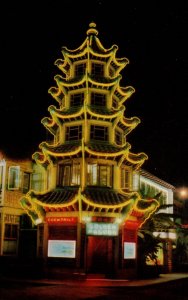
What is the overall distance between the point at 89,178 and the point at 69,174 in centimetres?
145

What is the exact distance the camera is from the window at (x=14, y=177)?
31.1m

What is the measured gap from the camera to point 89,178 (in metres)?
27.2

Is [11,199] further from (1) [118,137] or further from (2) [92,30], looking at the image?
(2) [92,30]

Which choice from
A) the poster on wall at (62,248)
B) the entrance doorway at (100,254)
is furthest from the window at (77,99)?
the poster on wall at (62,248)

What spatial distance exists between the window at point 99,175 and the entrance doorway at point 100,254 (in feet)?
12.5

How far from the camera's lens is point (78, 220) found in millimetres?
25547

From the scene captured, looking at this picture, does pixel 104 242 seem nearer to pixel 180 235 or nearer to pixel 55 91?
pixel 55 91

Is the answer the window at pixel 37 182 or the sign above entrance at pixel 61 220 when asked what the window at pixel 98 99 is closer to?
the window at pixel 37 182

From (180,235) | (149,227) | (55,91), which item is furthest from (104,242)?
(180,235)

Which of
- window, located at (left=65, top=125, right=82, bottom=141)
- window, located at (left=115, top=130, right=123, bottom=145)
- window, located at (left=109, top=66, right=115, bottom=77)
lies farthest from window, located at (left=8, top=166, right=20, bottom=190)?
window, located at (left=109, top=66, right=115, bottom=77)

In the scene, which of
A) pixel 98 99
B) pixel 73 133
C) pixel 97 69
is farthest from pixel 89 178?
pixel 97 69

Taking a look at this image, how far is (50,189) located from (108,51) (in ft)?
38.3

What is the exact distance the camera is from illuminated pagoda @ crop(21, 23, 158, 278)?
25.5 m

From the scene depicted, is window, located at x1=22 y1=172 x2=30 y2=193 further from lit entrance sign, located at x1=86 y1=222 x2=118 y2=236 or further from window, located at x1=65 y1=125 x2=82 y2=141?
lit entrance sign, located at x1=86 y1=222 x2=118 y2=236
